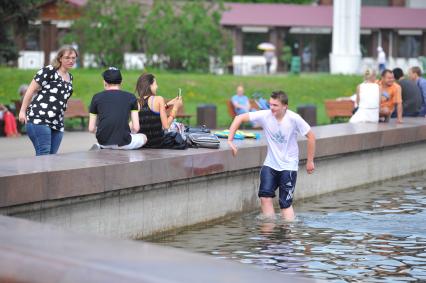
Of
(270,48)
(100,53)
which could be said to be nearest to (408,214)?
(100,53)

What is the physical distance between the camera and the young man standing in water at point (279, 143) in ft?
42.5

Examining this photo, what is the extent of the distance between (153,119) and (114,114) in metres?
0.73

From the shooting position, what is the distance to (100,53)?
49.8 meters

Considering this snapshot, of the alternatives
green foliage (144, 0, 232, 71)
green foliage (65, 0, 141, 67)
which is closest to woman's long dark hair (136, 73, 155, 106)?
green foliage (144, 0, 232, 71)

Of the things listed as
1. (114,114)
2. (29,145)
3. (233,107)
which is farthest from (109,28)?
(114,114)

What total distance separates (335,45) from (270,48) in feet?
16.9

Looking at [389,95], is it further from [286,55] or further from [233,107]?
[286,55]

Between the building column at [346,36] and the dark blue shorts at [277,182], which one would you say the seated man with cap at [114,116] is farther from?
the building column at [346,36]

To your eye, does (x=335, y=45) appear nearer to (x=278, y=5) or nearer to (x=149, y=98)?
(x=278, y=5)

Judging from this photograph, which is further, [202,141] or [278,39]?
[278,39]

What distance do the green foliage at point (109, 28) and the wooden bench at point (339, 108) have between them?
1859 centimetres

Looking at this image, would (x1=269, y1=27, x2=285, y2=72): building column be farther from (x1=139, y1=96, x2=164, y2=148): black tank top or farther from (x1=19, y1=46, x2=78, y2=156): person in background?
(x1=19, y1=46, x2=78, y2=156): person in background

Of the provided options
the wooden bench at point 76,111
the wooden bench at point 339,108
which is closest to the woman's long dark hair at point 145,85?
the wooden bench at point 76,111

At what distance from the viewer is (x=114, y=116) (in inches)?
516
